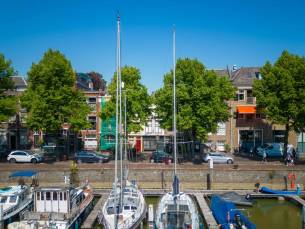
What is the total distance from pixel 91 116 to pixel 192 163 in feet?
69.2

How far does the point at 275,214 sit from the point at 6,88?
3426cm

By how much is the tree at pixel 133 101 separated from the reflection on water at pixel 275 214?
1964 cm

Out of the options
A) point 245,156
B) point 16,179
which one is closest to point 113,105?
point 16,179

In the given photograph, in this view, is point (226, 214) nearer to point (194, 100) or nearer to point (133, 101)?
point (194, 100)

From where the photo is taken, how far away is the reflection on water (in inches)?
1223

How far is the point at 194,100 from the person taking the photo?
50.2 meters

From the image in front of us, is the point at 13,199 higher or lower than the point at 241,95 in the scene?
lower

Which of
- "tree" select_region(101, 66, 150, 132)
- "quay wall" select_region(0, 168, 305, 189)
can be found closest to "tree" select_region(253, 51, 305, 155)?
"quay wall" select_region(0, 168, 305, 189)

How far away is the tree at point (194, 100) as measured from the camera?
49438 millimetres

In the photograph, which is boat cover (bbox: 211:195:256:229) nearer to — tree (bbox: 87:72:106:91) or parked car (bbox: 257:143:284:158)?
parked car (bbox: 257:143:284:158)

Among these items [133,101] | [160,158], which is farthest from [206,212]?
[133,101]

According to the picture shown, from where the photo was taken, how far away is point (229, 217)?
92.4 feet

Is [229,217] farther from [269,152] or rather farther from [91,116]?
[91,116]

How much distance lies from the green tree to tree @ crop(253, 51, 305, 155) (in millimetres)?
29586
